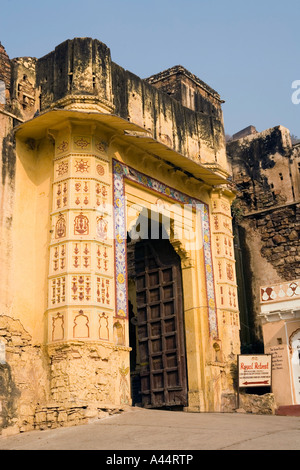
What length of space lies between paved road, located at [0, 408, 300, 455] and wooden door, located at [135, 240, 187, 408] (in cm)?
268

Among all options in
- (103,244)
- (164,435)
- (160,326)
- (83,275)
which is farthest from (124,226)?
(164,435)

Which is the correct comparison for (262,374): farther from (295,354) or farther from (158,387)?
(158,387)

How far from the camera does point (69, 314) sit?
10500 millimetres

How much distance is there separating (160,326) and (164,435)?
545 centimetres

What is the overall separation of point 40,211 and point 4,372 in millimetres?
2926

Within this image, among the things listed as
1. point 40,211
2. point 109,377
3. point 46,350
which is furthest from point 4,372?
point 40,211

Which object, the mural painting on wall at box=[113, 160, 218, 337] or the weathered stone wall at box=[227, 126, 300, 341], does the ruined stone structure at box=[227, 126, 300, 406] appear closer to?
the weathered stone wall at box=[227, 126, 300, 341]

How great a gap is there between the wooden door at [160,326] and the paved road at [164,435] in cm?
268

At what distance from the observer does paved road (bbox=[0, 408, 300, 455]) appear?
7.84 meters

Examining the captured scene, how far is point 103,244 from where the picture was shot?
36.9ft

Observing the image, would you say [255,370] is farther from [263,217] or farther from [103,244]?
[263,217]

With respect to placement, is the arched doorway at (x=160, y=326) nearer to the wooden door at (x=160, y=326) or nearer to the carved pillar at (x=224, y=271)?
the wooden door at (x=160, y=326)

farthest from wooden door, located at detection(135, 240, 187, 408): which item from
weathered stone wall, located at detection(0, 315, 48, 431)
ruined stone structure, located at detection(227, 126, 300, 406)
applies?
ruined stone structure, located at detection(227, 126, 300, 406)

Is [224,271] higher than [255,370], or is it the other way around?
[224,271]
